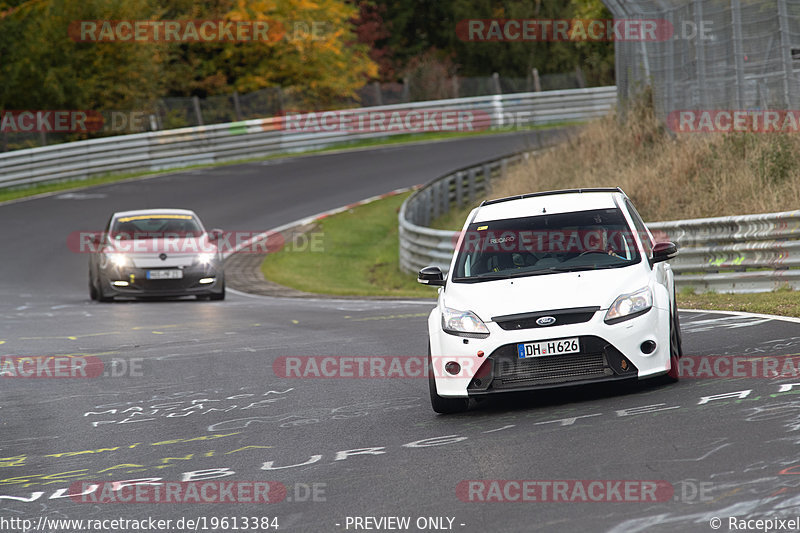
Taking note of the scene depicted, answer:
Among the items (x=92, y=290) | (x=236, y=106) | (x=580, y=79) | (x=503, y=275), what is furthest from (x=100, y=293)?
(x=580, y=79)

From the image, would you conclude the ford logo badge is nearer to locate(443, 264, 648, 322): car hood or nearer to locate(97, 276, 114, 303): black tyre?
locate(443, 264, 648, 322): car hood

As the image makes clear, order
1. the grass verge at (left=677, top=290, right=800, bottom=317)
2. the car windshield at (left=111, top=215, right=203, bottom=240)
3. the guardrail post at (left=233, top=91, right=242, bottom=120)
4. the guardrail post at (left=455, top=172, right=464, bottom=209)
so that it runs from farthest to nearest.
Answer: the guardrail post at (left=233, top=91, right=242, bottom=120) → the guardrail post at (left=455, top=172, right=464, bottom=209) → the car windshield at (left=111, top=215, right=203, bottom=240) → the grass verge at (left=677, top=290, right=800, bottom=317)

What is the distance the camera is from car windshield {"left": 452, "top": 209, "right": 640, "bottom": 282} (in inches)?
373

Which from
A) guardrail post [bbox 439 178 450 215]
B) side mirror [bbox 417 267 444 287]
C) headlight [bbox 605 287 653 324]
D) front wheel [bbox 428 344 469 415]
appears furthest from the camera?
guardrail post [bbox 439 178 450 215]

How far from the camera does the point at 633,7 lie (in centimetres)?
2444

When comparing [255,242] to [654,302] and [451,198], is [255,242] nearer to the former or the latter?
[451,198]

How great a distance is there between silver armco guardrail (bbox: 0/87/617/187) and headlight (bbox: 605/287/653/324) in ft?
82.9

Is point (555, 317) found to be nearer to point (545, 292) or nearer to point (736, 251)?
point (545, 292)

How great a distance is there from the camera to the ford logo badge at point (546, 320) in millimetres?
8461

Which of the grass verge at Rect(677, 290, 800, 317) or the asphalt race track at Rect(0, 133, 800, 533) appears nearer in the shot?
the asphalt race track at Rect(0, 133, 800, 533)

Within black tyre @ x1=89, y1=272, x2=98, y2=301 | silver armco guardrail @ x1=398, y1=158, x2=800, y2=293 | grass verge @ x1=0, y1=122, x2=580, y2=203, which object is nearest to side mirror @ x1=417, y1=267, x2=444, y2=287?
silver armco guardrail @ x1=398, y1=158, x2=800, y2=293

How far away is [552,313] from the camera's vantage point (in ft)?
27.8

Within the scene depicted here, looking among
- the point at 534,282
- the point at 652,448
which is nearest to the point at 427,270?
the point at 534,282

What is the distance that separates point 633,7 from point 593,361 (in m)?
17.5
